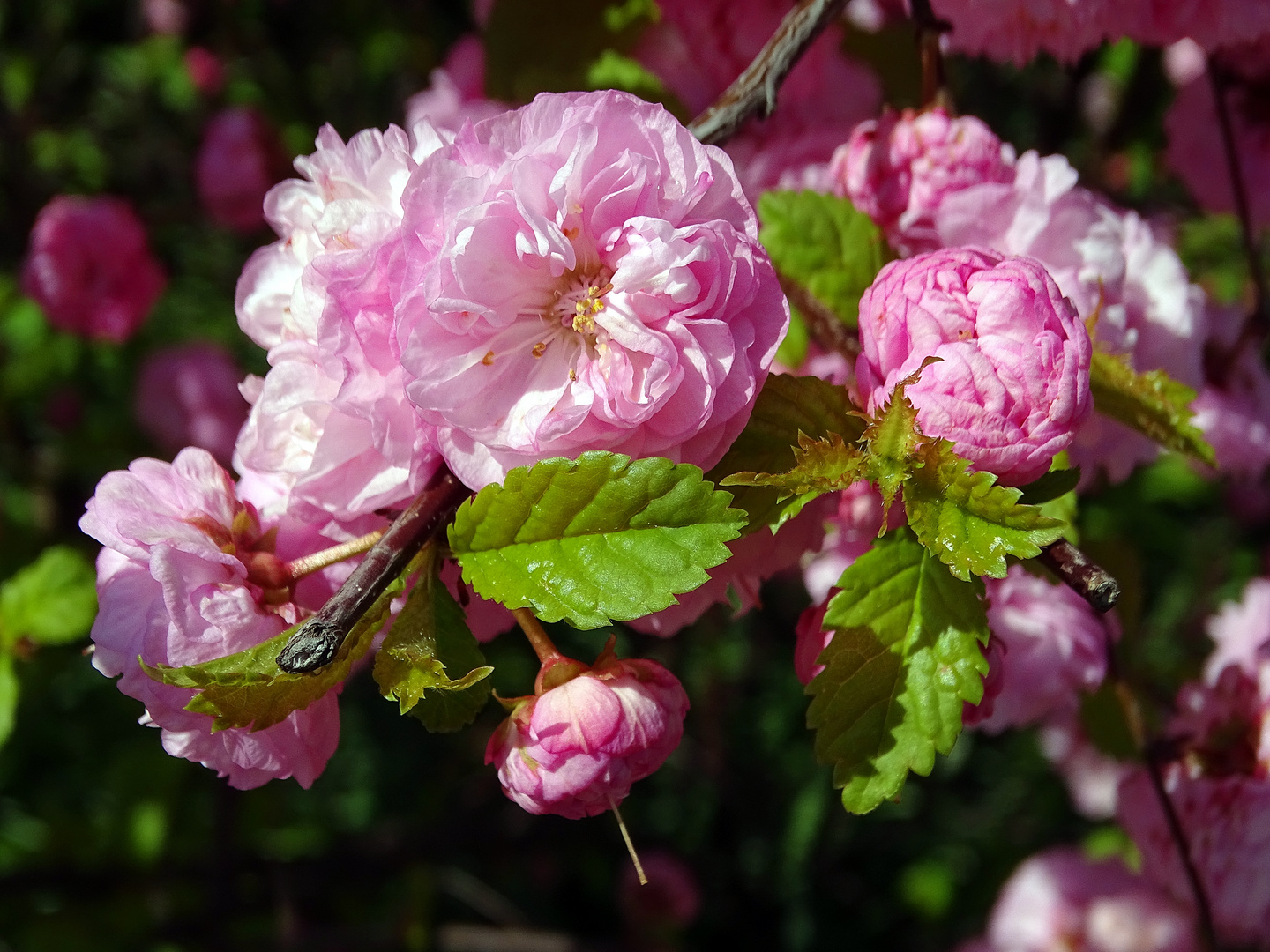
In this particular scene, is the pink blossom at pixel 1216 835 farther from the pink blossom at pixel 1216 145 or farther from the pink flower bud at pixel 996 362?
the pink blossom at pixel 1216 145

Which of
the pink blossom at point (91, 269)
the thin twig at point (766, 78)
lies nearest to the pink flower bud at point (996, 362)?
the thin twig at point (766, 78)

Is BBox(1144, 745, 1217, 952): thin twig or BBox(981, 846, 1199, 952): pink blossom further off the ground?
BBox(1144, 745, 1217, 952): thin twig

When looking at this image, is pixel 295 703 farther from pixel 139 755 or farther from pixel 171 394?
pixel 171 394

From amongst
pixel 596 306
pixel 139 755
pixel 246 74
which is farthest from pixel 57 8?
pixel 596 306

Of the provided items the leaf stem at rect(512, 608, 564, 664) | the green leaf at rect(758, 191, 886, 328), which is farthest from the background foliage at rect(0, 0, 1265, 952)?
the leaf stem at rect(512, 608, 564, 664)

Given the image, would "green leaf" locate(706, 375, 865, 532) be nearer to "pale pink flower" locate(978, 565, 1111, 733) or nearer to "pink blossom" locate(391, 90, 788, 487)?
"pink blossom" locate(391, 90, 788, 487)

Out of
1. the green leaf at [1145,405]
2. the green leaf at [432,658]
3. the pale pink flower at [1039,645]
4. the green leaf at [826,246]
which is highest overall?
the green leaf at [826,246]

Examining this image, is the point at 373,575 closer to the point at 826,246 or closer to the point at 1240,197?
the point at 826,246
